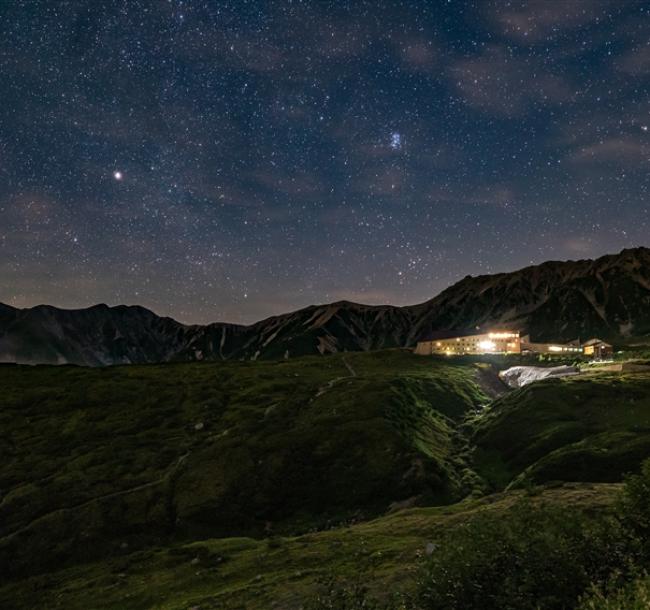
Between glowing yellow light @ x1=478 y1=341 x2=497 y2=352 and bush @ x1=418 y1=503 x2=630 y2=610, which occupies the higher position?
glowing yellow light @ x1=478 y1=341 x2=497 y2=352

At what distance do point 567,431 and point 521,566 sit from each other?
212 ft

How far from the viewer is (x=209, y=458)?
7731 centimetres

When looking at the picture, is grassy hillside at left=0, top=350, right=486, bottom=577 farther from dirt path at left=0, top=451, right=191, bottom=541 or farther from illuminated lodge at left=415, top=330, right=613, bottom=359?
illuminated lodge at left=415, top=330, right=613, bottom=359

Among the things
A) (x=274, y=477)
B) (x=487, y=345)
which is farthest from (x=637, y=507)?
(x=487, y=345)

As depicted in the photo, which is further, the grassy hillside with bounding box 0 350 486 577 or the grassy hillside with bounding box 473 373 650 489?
the grassy hillside with bounding box 0 350 486 577

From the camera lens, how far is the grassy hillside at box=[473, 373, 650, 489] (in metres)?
57.3

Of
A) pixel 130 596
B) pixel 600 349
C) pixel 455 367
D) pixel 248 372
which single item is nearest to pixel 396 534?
pixel 130 596

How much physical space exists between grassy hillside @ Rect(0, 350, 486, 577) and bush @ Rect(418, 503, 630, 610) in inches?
1754

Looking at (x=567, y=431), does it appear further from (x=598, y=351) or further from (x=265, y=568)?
(x=598, y=351)

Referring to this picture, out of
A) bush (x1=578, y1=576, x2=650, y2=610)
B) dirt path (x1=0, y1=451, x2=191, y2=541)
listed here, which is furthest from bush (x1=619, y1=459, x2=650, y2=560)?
dirt path (x1=0, y1=451, x2=191, y2=541)

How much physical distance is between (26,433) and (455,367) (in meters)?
119

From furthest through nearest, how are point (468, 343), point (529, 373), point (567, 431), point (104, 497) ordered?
point (468, 343) → point (529, 373) → point (567, 431) → point (104, 497)

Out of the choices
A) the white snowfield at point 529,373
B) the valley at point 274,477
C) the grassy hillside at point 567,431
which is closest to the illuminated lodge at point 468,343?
the white snowfield at point 529,373

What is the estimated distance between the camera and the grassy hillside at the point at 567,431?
57281 mm
